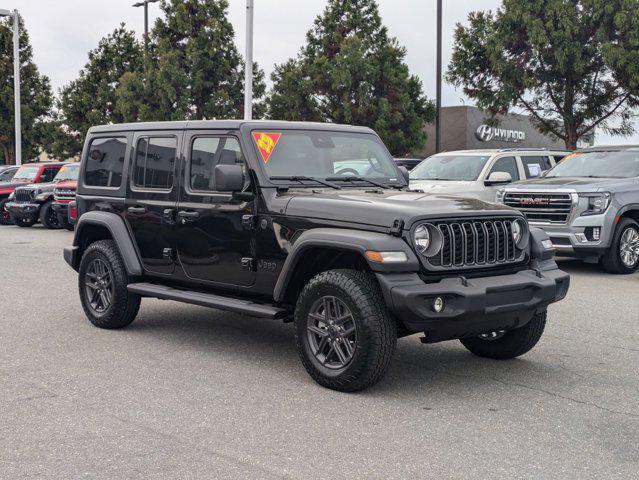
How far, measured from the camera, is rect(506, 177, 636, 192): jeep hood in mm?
12097

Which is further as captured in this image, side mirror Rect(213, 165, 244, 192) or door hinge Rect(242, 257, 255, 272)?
door hinge Rect(242, 257, 255, 272)

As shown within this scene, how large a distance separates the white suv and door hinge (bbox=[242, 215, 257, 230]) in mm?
7920

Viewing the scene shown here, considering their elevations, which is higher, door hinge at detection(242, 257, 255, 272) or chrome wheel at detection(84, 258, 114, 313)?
door hinge at detection(242, 257, 255, 272)

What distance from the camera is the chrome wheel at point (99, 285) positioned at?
7785 millimetres

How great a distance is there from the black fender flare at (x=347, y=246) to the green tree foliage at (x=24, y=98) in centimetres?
4040

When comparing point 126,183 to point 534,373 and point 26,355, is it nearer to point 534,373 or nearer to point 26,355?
point 26,355

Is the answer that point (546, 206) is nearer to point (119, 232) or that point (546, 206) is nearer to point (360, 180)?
point (360, 180)

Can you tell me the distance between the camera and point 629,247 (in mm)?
12383

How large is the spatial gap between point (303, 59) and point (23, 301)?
22660 millimetres

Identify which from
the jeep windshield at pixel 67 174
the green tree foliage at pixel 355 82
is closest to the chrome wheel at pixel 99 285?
the jeep windshield at pixel 67 174

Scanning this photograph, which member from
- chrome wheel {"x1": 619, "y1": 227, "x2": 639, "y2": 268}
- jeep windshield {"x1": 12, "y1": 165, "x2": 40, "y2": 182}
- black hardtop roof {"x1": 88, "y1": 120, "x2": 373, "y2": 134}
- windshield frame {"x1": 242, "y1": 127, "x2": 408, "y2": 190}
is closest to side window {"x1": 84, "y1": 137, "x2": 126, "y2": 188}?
black hardtop roof {"x1": 88, "y1": 120, "x2": 373, "y2": 134}

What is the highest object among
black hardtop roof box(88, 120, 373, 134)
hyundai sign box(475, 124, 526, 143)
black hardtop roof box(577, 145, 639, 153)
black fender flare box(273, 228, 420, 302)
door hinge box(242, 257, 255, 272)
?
hyundai sign box(475, 124, 526, 143)

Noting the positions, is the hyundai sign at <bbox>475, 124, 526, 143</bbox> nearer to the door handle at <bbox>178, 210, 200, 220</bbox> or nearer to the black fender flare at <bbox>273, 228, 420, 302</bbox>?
the door handle at <bbox>178, 210, 200, 220</bbox>

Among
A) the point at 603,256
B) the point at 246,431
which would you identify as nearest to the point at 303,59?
the point at 603,256
